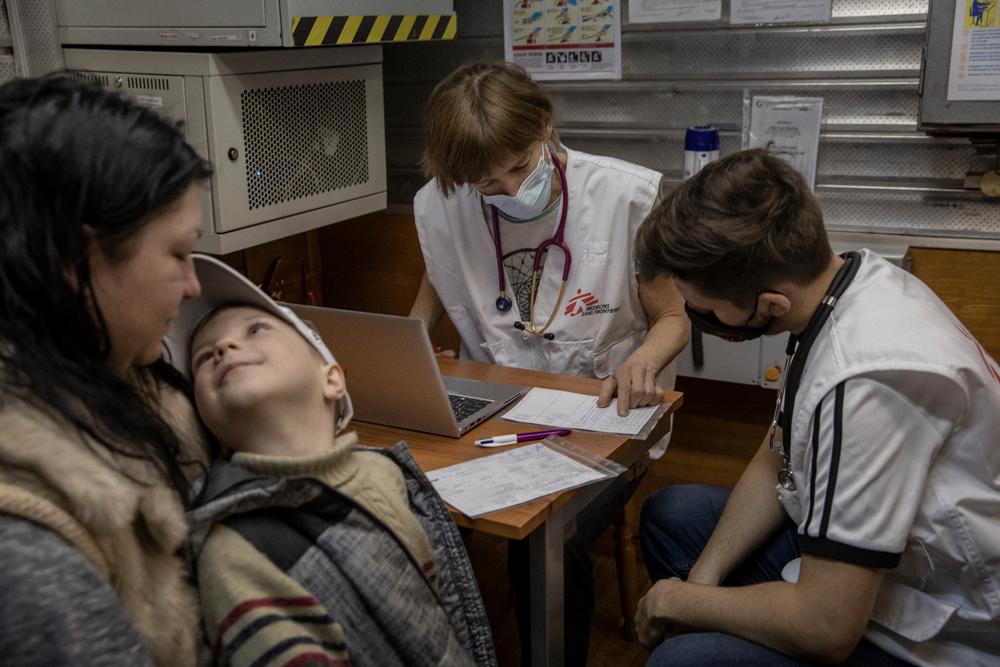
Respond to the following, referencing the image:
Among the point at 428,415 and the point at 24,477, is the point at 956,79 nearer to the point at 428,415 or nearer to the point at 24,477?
the point at 428,415

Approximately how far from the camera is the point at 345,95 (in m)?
2.43

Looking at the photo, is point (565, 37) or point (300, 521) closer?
point (300, 521)

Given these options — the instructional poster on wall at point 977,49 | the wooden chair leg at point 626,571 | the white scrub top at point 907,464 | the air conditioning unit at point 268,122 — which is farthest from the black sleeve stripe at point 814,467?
the air conditioning unit at point 268,122

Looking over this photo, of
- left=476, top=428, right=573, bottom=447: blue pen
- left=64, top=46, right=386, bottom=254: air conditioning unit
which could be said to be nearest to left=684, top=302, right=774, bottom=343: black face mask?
left=476, top=428, right=573, bottom=447: blue pen

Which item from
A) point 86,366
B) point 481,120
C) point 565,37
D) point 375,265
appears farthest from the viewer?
point 375,265

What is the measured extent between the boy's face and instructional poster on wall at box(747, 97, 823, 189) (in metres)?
1.55

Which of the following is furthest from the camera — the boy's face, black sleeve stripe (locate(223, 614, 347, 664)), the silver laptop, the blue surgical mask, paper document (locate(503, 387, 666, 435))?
the blue surgical mask

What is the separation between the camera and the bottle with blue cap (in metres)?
2.42

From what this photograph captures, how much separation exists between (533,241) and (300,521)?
1183 millimetres

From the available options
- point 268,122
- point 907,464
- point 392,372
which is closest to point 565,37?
point 268,122

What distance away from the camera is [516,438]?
1.63 metres

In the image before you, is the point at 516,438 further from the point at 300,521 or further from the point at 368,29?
the point at 368,29

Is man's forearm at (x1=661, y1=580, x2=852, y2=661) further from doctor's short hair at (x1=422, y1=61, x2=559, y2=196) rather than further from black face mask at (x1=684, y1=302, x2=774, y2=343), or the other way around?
doctor's short hair at (x1=422, y1=61, x2=559, y2=196)

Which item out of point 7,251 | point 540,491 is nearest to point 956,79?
point 540,491
